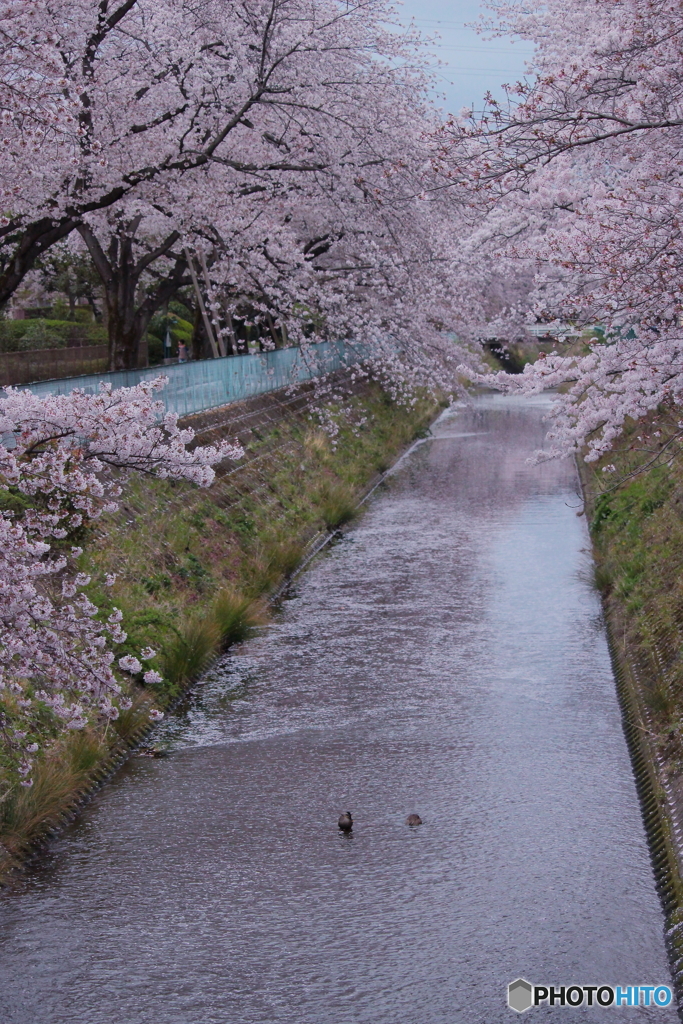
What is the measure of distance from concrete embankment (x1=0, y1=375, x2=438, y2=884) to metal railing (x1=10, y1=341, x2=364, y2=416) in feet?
1.32

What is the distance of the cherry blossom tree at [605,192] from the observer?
10.8m

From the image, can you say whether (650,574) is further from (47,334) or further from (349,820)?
(47,334)

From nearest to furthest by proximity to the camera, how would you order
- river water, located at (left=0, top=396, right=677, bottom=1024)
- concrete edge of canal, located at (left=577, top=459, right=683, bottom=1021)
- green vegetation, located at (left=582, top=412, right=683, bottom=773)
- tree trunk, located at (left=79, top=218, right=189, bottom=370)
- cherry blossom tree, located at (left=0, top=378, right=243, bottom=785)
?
cherry blossom tree, located at (left=0, top=378, right=243, bottom=785) → river water, located at (left=0, top=396, right=677, bottom=1024) → concrete edge of canal, located at (left=577, top=459, right=683, bottom=1021) → green vegetation, located at (left=582, top=412, right=683, bottom=773) → tree trunk, located at (left=79, top=218, right=189, bottom=370)

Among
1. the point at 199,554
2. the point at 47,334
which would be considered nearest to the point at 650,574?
the point at 199,554

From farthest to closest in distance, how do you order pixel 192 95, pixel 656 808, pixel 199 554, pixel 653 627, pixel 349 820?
pixel 192 95
pixel 199 554
pixel 653 627
pixel 349 820
pixel 656 808

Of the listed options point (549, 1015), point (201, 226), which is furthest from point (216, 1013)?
point (201, 226)

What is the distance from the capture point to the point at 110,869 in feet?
32.8

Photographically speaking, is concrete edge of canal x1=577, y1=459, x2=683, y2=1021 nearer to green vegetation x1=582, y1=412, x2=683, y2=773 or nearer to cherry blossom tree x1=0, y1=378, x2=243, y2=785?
green vegetation x1=582, y1=412, x2=683, y2=773

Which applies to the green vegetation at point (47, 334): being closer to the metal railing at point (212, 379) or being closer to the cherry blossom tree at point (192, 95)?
the metal railing at point (212, 379)

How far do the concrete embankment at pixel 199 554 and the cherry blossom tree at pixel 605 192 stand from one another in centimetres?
526

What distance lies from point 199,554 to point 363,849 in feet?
28.2

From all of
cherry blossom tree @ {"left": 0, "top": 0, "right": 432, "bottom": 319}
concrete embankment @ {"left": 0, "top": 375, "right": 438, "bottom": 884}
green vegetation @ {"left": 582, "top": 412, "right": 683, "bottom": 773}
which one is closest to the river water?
concrete embankment @ {"left": 0, "top": 375, "right": 438, "bottom": 884}

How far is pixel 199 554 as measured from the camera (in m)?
18.2

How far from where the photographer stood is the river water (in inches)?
320
